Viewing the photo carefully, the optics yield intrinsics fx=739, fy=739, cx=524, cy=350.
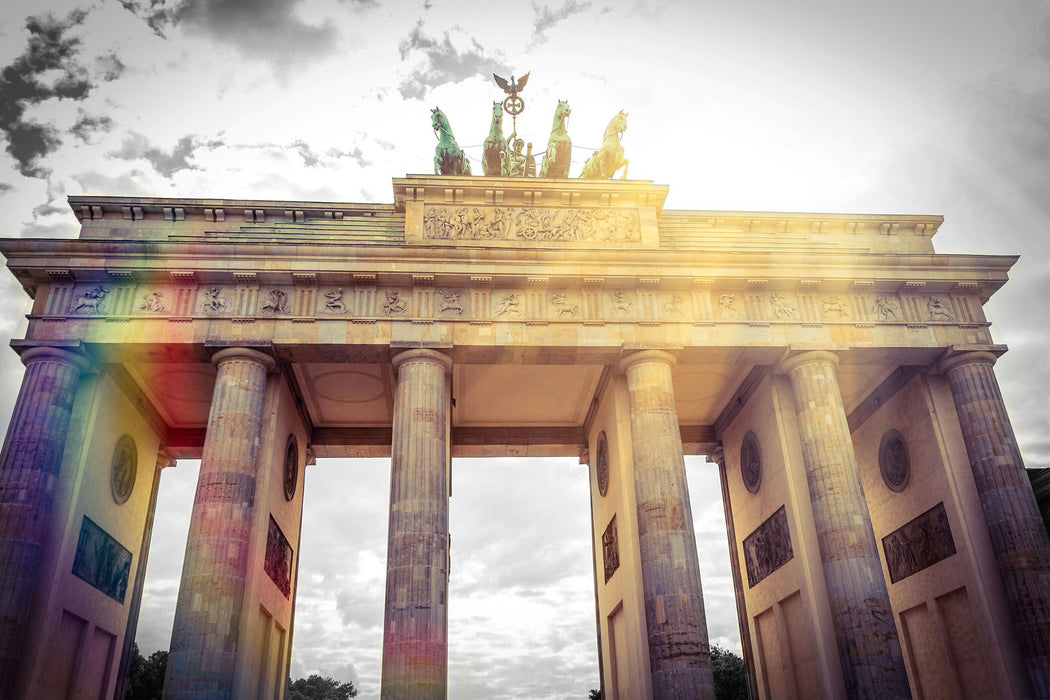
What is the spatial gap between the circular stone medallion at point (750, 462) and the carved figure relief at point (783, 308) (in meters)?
4.46

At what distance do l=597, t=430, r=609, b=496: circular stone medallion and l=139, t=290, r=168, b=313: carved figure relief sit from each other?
1277 centimetres

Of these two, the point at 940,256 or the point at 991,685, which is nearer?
the point at 991,685

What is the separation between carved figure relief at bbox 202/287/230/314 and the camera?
18641 mm

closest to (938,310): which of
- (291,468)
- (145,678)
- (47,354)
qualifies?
(291,468)

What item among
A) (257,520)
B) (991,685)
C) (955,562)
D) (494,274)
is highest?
(494,274)

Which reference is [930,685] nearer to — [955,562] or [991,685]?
[991,685]

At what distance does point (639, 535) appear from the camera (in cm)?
1780

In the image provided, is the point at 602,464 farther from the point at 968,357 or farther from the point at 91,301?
the point at 91,301

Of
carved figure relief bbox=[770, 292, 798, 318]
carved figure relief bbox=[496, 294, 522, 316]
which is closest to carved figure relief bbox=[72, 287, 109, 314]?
carved figure relief bbox=[496, 294, 522, 316]

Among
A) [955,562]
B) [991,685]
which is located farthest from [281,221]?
[991,685]

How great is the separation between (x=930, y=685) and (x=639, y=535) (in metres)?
10.2

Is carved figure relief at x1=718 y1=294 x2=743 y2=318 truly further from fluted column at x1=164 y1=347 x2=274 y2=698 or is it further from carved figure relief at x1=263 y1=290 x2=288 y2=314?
fluted column at x1=164 y1=347 x2=274 y2=698

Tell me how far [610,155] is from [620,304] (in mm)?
5993

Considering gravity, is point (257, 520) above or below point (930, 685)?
above
